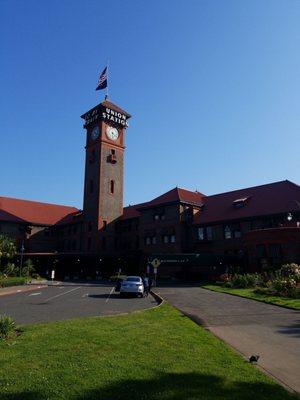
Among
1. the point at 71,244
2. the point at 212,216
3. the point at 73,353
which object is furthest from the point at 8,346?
the point at 71,244

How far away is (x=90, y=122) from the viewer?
80312 mm

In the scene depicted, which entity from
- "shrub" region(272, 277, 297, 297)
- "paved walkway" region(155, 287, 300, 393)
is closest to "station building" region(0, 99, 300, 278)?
"shrub" region(272, 277, 297, 297)

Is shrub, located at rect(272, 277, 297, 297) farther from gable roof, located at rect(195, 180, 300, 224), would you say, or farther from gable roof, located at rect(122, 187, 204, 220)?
gable roof, located at rect(122, 187, 204, 220)

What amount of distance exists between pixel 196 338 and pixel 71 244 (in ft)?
237

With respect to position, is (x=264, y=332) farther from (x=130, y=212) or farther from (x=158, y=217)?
(x=130, y=212)

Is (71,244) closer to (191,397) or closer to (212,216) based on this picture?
(212,216)

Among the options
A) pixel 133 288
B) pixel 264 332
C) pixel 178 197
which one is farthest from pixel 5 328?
pixel 178 197

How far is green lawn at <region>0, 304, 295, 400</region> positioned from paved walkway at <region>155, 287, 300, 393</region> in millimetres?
580

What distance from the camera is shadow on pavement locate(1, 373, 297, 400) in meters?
6.18

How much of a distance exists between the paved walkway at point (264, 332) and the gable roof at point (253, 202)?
33493mm

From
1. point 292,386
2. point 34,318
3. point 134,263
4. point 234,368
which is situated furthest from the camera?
point 134,263

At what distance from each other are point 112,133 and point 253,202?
1293 inches

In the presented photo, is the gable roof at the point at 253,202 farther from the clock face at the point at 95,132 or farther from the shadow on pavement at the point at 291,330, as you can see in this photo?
the shadow on pavement at the point at 291,330

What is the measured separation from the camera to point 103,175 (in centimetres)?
7488
